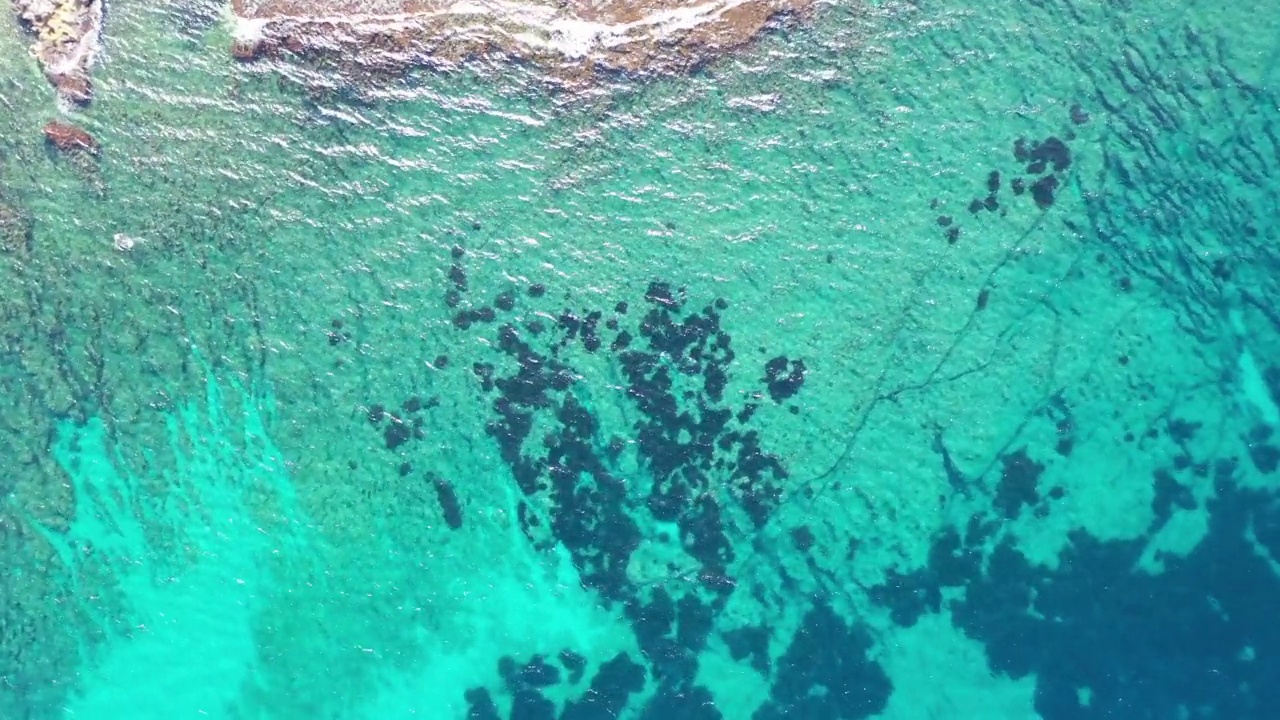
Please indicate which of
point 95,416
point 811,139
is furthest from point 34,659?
point 811,139

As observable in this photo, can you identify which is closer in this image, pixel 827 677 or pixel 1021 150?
pixel 1021 150

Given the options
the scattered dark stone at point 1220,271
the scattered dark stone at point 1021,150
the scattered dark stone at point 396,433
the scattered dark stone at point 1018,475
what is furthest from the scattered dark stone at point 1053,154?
the scattered dark stone at point 396,433

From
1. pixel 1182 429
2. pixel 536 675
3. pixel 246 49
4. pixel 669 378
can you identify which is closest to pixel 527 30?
pixel 246 49

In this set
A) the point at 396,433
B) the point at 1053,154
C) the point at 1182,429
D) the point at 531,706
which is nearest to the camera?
the point at 1053,154

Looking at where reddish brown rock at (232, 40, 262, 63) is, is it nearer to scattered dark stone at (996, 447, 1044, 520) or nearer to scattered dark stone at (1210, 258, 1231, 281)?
scattered dark stone at (996, 447, 1044, 520)

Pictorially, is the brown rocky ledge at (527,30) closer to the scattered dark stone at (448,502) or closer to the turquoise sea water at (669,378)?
the turquoise sea water at (669,378)

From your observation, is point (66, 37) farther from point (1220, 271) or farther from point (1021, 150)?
point (1220, 271)

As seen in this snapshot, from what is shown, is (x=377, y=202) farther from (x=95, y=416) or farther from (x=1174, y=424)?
(x=1174, y=424)
